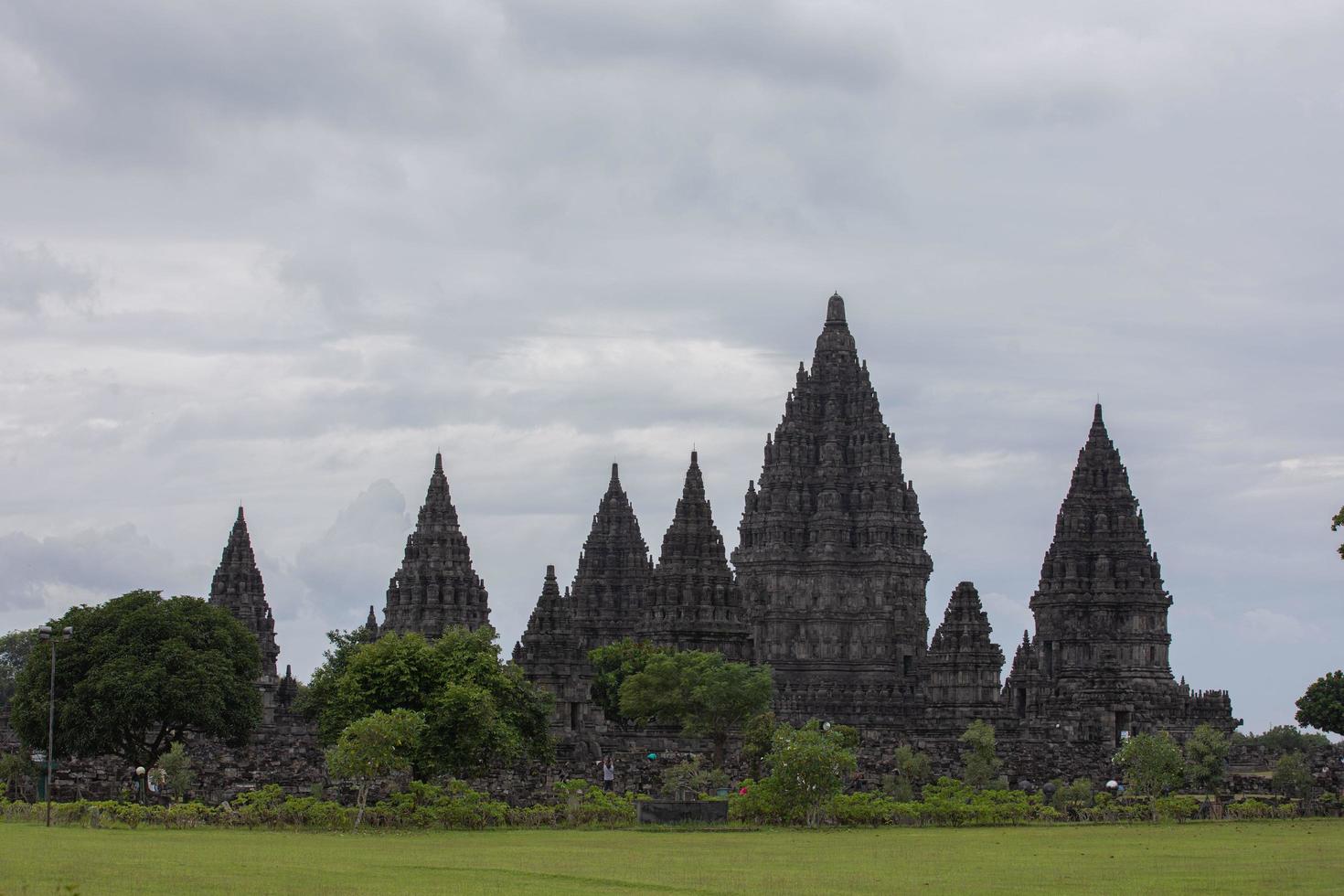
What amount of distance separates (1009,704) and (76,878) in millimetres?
111557

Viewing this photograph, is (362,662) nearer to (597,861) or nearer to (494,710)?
(494,710)

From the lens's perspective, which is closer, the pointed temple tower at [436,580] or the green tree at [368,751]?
the green tree at [368,751]

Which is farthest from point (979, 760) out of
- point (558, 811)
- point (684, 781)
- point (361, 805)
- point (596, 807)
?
point (361, 805)

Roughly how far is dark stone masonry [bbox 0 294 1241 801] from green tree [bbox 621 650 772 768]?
76.7 inches

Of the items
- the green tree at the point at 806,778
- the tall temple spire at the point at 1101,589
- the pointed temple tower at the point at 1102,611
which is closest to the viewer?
the green tree at the point at 806,778

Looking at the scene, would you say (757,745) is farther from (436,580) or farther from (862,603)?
(436,580)

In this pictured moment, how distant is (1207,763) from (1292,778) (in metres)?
7.14

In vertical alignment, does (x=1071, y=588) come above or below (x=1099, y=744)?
above

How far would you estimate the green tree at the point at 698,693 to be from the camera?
404ft

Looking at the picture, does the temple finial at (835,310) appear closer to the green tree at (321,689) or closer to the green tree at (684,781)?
the green tree at (321,689)

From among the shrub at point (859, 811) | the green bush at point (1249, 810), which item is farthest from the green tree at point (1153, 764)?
the shrub at point (859, 811)

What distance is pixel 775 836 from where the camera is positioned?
2520 inches

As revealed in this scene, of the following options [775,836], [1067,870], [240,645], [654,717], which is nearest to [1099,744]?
[654,717]

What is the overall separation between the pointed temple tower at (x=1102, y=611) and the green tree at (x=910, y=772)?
49471 mm
